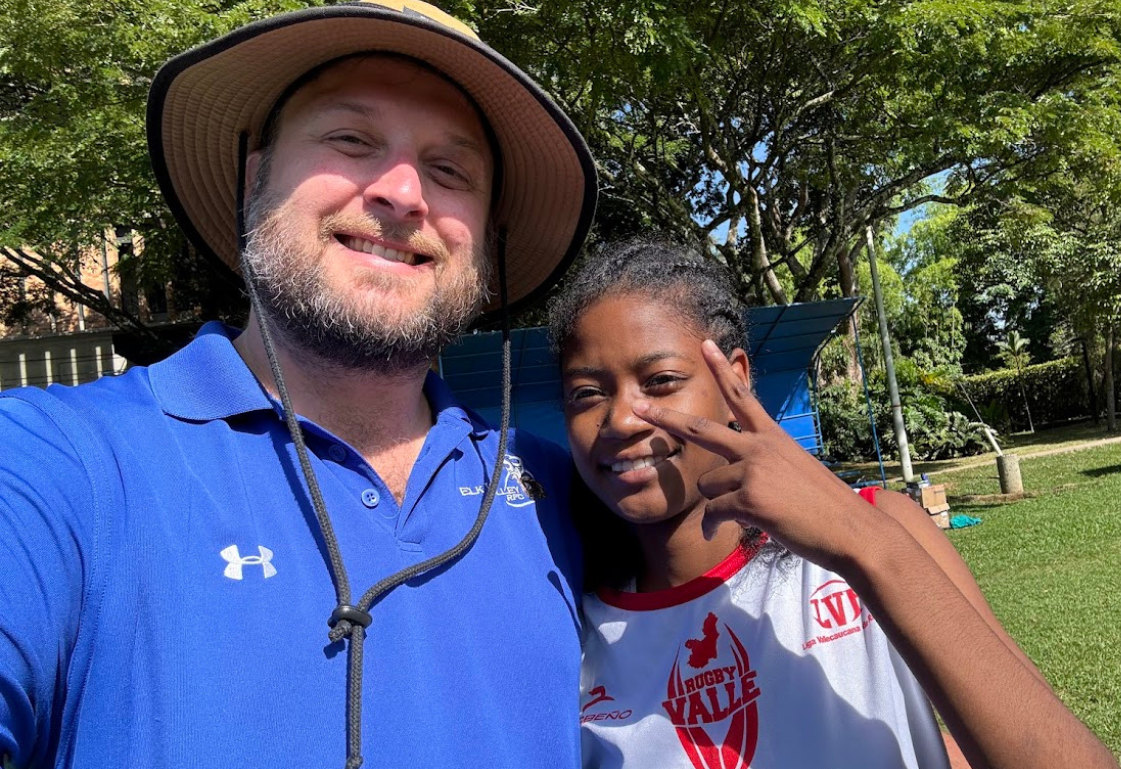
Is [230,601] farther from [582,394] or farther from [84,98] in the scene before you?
[84,98]

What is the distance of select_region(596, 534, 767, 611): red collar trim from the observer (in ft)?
6.73

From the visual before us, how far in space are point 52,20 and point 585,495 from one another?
22.8 ft

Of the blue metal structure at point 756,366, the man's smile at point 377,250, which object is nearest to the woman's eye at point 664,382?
the man's smile at point 377,250

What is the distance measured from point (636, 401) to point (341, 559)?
803mm

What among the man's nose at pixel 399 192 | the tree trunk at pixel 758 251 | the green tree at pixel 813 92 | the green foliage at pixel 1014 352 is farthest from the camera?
the green foliage at pixel 1014 352

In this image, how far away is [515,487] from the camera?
6.98 feet

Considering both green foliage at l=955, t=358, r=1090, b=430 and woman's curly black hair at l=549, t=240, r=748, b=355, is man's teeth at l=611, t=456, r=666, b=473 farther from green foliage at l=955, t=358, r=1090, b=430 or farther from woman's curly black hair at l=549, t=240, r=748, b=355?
green foliage at l=955, t=358, r=1090, b=430

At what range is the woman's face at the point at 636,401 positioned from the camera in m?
2.09

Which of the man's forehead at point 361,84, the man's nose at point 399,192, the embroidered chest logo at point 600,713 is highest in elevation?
the man's forehead at point 361,84

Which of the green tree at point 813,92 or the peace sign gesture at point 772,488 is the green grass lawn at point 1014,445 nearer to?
the green tree at point 813,92

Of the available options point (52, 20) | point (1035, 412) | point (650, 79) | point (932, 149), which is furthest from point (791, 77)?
point (1035, 412)

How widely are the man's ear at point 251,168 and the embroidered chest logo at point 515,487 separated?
0.85m

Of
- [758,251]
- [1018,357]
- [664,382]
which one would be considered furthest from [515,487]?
[1018,357]

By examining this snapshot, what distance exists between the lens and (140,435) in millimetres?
1537
